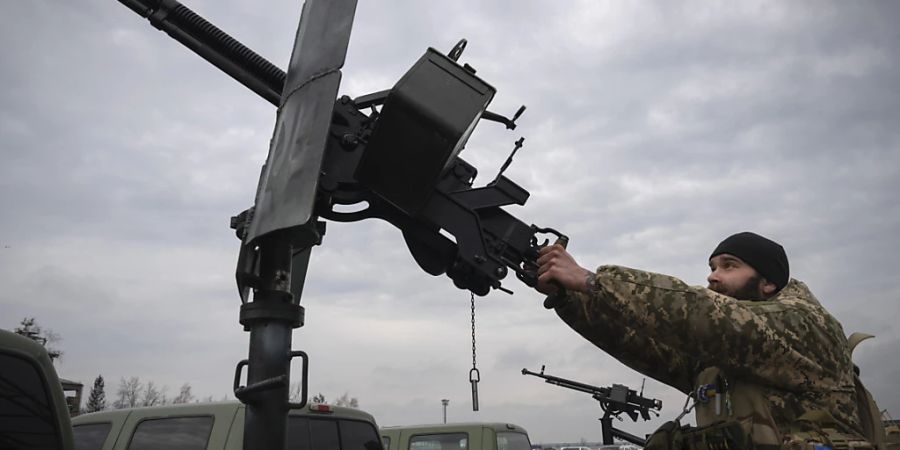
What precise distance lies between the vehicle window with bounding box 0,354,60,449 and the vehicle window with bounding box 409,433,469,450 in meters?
7.99

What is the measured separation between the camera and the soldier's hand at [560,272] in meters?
2.73

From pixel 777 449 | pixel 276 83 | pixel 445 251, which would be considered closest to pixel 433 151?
pixel 445 251

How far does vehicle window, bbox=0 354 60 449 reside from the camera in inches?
84.2

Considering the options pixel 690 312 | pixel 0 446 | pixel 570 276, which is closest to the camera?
pixel 0 446

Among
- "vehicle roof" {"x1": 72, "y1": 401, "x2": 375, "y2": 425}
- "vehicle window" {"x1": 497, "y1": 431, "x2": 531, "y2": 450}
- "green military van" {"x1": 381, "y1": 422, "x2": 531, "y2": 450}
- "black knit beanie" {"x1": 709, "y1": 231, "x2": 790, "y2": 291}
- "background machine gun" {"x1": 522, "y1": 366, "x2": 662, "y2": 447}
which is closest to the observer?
"black knit beanie" {"x1": 709, "y1": 231, "x2": 790, "y2": 291}

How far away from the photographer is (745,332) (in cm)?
255

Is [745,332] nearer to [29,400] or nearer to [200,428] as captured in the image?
[29,400]

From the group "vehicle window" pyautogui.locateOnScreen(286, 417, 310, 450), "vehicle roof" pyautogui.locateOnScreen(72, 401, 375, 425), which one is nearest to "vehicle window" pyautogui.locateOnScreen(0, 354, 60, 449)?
"vehicle roof" pyautogui.locateOnScreen(72, 401, 375, 425)

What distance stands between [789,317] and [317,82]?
2206 millimetres

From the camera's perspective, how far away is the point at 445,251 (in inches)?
141

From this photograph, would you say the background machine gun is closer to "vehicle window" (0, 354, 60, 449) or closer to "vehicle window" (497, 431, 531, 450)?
"vehicle window" (497, 431, 531, 450)

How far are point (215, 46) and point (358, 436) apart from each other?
3540mm

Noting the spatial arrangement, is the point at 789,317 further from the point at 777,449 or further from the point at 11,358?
the point at 11,358

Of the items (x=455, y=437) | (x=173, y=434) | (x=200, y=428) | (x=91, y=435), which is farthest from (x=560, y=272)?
(x=455, y=437)
